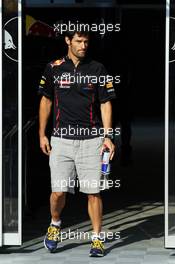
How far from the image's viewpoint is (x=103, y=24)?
7.53m

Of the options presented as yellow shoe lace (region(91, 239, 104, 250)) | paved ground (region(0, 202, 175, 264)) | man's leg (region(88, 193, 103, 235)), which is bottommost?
paved ground (region(0, 202, 175, 264))

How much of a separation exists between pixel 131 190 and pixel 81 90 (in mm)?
4021

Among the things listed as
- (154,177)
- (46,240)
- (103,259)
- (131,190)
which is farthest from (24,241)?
(154,177)

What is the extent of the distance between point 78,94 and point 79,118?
0.21m

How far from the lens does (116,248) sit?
7391 mm

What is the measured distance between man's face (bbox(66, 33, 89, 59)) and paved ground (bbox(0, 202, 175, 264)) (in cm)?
173

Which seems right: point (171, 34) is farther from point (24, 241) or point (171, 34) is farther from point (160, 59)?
point (160, 59)

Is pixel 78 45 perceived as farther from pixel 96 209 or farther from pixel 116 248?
pixel 116 248

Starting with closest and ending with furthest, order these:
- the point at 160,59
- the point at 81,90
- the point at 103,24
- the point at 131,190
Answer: the point at 81,90, the point at 103,24, the point at 131,190, the point at 160,59

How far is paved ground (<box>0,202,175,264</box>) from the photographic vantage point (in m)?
6.98
